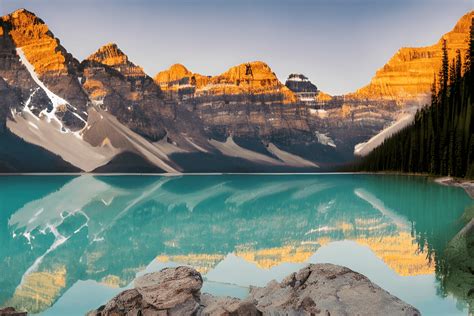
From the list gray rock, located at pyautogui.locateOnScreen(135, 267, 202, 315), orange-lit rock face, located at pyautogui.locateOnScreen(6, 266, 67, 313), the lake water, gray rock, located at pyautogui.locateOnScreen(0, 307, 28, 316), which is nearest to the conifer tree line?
the lake water

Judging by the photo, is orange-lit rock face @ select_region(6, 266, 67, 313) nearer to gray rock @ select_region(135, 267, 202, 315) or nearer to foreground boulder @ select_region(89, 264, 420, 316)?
foreground boulder @ select_region(89, 264, 420, 316)

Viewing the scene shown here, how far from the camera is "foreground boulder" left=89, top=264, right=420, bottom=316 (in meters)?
9.80

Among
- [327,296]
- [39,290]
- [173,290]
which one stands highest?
[173,290]

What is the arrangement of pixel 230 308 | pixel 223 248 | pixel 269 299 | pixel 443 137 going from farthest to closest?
pixel 443 137
pixel 223 248
pixel 269 299
pixel 230 308

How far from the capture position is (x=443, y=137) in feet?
266

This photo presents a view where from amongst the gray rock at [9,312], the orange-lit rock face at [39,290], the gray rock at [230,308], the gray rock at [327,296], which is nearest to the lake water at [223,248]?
the orange-lit rock face at [39,290]

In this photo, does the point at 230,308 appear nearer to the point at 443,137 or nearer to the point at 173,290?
the point at 173,290

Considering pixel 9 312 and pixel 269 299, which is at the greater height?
pixel 269 299

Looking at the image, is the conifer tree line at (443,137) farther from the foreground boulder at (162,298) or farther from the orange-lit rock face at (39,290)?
the foreground boulder at (162,298)

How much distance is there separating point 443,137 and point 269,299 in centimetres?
7774

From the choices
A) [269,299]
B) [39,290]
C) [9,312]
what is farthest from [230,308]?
[39,290]

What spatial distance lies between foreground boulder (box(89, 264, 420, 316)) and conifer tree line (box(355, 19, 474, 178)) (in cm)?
5930

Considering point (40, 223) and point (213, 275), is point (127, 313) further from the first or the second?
point (40, 223)

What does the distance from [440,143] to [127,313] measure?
80069 mm
